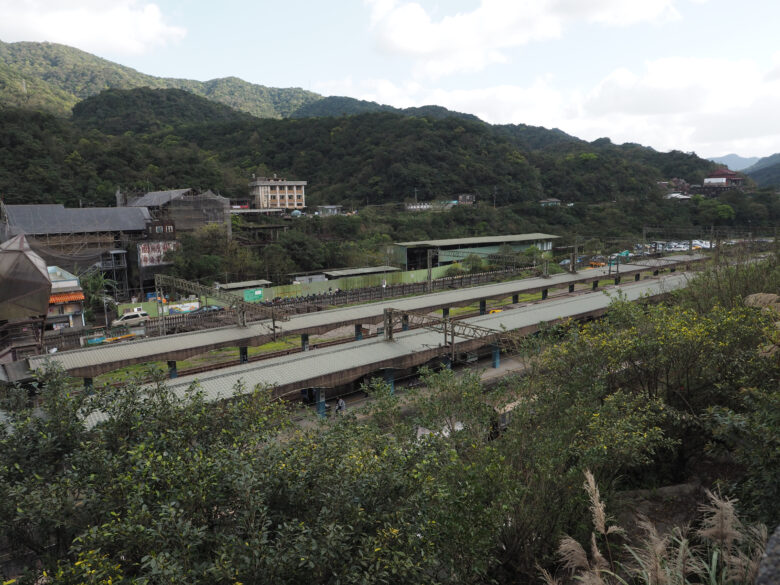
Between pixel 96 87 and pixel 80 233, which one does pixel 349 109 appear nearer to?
pixel 96 87

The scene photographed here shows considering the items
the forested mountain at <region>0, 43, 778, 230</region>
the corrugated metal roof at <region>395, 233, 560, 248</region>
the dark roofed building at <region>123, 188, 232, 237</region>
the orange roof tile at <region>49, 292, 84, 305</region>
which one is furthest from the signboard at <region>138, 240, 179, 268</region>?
the corrugated metal roof at <region>395, 233, 560, 248</region>

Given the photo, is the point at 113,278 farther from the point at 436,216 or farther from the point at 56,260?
the point at 436,216

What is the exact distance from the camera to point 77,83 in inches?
3981

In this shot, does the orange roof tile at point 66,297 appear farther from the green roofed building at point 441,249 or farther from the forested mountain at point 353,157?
the forested mountain at point 353,157

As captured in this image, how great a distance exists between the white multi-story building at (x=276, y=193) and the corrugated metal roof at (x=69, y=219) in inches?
856

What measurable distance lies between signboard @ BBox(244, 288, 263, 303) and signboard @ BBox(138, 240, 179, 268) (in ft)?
29.8

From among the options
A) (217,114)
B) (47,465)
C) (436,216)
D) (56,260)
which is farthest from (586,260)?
(217,114)

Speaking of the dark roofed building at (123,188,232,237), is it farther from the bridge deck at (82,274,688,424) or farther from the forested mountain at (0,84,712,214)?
the bridge deck at (82,274,688,424)

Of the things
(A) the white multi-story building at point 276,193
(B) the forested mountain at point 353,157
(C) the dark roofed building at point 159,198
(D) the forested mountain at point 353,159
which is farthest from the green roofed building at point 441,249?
(B) the forested mountain at point 353,157

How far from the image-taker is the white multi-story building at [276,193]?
62938mm

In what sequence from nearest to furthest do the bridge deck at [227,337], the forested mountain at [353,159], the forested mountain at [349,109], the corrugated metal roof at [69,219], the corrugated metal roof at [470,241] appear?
the bridge deck at [227,337]
the corrugated metal roof at [69,219]
the corrugated metal roof at [470,241]
the forested mountain at [353,159]
the forested mountain at [349,109]

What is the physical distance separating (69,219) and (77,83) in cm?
8409

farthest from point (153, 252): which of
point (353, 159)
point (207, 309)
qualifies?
point (353, 159)

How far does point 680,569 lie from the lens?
460 centimetres
